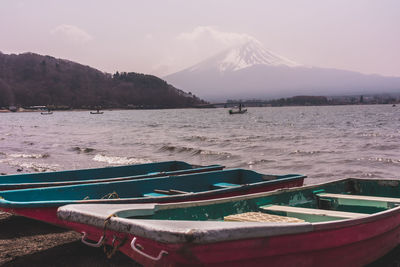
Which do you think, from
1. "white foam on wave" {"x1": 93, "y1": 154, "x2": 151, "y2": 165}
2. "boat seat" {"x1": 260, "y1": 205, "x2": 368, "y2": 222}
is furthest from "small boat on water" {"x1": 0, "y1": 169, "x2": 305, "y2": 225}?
"white foam on wave" {"x1": 93, "y1": 154, "x2": 151, "y2": 165}

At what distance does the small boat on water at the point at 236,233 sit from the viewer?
385cm

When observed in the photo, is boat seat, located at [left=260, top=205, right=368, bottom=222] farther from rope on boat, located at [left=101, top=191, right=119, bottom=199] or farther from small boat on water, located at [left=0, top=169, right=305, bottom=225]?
rope on boat, located at [left=101, top=191, right=119, bottom=199]

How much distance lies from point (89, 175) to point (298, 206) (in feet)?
19.4

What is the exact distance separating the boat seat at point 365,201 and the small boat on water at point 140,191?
1940 mm

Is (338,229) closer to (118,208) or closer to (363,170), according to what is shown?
(118,208)

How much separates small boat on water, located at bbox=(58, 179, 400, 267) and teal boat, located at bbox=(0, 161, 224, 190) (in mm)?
4104

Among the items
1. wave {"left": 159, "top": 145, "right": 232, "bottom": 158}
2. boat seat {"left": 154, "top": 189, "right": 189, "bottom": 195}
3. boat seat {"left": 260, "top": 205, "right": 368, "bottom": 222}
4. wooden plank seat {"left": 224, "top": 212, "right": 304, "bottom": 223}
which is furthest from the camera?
wave {"left": 159, "top": 145, "right": 232, "bottom": 158}

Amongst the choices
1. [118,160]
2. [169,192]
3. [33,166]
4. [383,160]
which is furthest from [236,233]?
[118,160]

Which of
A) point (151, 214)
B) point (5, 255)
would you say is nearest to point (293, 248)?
point (151, 214)

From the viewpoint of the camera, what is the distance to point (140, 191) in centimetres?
950

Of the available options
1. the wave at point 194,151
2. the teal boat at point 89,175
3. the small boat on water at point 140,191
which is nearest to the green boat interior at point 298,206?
the small boat on water at point 140,191

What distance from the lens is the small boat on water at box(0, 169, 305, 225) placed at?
23.6 ft

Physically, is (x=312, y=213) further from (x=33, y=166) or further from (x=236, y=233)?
(x=33, y=166)

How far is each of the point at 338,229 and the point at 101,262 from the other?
3871 millimetres
